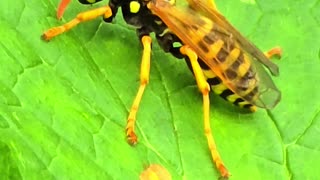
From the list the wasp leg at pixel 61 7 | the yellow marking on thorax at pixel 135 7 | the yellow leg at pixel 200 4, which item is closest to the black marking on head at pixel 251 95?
the yellow leg at pixel 200 4

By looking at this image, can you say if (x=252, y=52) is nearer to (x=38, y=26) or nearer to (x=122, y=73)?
(x=122, y=73)

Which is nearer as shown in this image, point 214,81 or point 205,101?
point 205,101

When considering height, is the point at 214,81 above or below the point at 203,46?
below

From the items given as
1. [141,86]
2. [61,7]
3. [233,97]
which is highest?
[61,7]

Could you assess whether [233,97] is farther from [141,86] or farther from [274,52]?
[141,86]

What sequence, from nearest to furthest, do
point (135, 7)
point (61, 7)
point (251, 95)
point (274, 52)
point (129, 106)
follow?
point (129, 106)
point (61, 7)
point (251, 95)
point (135, 7)
point (274, 52)

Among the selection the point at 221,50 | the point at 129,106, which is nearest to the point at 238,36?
the point at 221,50
